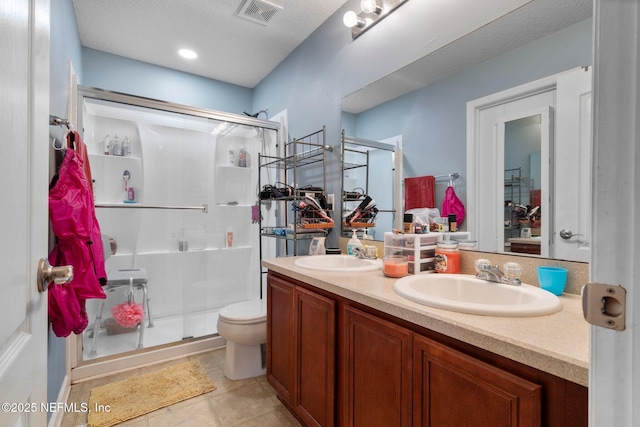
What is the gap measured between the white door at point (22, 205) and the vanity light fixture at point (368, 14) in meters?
1.63

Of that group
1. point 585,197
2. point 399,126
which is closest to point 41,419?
point 585,197

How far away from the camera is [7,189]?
0.51m

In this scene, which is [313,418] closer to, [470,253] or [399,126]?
[470,253]

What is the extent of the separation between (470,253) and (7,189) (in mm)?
1534

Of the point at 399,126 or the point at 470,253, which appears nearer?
the point at 470,253

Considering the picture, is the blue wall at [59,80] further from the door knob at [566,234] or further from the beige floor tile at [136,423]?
the door knob at [566,234]

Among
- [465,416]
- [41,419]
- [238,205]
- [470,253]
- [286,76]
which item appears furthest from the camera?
[238,205]

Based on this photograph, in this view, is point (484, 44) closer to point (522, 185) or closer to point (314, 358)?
point (522, 185)

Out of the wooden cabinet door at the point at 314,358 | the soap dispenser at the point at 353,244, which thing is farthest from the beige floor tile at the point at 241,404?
the soap dispenser at the point at 353,244

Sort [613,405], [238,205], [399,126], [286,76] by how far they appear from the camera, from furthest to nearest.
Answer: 1. [238,205]
2. [286,76]
3. [399,126]
4. [613,405]

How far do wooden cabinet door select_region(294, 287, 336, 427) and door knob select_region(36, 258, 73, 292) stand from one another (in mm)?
908

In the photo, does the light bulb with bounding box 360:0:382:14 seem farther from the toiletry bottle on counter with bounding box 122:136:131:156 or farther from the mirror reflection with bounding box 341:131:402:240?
the toiletry bottle on counter with bounding box 122:136:131:156

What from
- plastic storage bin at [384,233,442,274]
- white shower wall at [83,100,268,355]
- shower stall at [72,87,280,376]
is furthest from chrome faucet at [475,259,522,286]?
white shower wall at [83,100,268,355]

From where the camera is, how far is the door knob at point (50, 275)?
67 cm
